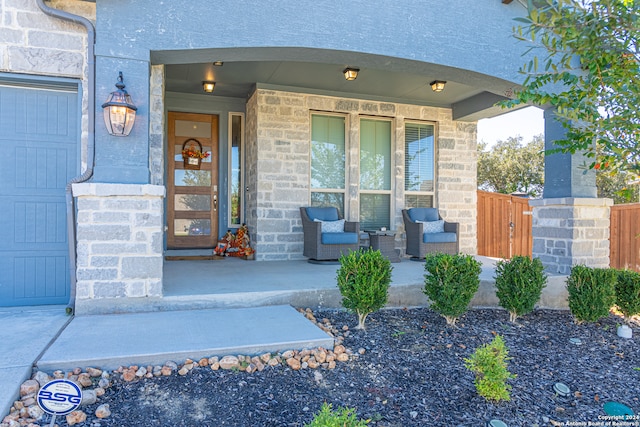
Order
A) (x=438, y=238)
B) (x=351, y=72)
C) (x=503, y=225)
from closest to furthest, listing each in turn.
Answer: (x=351, y=72) < (x=438, y=238) < (x=503, y=225)

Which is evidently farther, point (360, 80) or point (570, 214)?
point (360, 80)

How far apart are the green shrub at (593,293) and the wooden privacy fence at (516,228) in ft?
10.7

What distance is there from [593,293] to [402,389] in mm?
2436

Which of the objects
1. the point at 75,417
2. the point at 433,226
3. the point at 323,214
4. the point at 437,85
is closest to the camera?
the point at 75,417

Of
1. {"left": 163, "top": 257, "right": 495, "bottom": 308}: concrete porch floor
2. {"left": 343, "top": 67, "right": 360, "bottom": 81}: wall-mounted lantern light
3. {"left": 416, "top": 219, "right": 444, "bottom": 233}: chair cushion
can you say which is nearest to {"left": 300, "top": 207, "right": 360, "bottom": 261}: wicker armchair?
{"left": 163, "top": 257, "right": 495, "bottom": 308}: concrete porch floor

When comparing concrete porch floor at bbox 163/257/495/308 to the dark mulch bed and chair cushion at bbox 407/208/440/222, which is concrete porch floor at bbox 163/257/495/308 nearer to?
the dark mulch bed

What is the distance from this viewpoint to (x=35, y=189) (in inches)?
141

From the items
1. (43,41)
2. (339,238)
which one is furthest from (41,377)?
(339,238)

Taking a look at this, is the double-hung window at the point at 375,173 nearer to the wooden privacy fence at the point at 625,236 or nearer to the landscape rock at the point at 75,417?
the wooden privacy fence at the point at 625,236

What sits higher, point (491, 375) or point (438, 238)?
point (438, 238)

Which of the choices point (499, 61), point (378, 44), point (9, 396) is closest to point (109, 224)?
point (9, 396)

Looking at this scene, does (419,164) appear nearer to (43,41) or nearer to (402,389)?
(402,389)

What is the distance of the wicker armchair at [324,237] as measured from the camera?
555cm

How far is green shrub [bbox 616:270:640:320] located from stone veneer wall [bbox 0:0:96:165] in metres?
5.18
